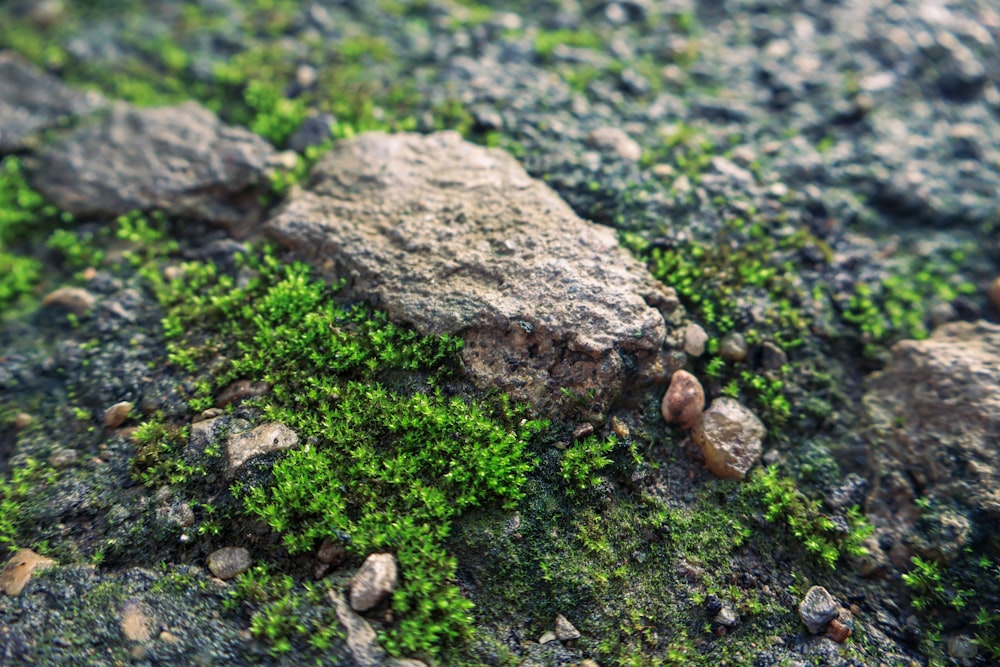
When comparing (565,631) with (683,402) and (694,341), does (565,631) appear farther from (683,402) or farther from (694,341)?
(694,341)

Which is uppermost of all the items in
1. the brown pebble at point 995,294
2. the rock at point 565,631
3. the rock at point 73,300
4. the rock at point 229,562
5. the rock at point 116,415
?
the brown pebble at point 995,294

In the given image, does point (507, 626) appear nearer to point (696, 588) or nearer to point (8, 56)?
point (696, 588)

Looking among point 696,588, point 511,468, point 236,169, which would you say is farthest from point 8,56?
point 696,588

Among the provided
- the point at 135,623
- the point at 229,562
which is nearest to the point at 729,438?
the point at 229,562

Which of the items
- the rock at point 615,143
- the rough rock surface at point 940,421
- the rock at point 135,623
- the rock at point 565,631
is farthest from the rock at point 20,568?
the rough rock surface at point 940,421

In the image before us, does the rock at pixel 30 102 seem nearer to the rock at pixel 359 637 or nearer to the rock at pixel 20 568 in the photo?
the rock at pixel 20 568
